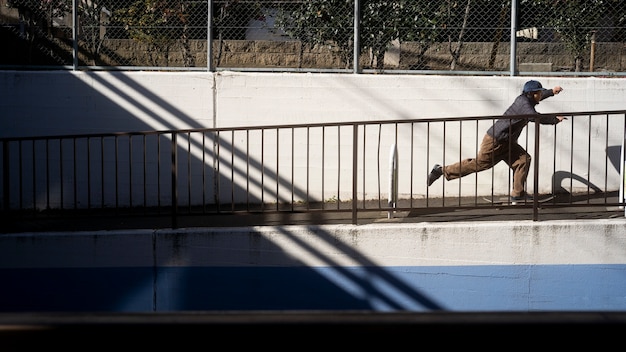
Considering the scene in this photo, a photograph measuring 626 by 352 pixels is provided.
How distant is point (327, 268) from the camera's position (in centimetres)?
916

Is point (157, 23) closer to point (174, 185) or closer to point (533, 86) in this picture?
point (174, 185)

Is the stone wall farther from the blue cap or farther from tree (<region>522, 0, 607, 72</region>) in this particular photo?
the blue cap

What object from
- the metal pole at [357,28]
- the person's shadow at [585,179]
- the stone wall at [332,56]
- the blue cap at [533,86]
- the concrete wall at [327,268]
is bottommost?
the concrete wall at [327,268]

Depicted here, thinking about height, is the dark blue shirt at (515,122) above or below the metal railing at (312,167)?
above

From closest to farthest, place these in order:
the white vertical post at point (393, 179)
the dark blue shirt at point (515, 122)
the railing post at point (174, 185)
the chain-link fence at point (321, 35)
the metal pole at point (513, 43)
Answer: the railing post at point (174, 185) → the white vertical post at point (393, 179) → the dark blue shirt at point (515, 122) → the metal pole at point (513, 43) → the chain-link fence at point (321, 35)

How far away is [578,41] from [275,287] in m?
5.25

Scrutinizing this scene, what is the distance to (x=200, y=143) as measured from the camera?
11.4 meters

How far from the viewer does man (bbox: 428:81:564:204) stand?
9883 mm

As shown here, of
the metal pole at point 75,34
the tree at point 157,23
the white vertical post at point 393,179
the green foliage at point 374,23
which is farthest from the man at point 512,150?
the metal pole at point 75,34

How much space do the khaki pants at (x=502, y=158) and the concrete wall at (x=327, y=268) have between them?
3.39 feet

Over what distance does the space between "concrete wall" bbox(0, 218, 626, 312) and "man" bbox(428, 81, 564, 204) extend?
Result: 0.98m

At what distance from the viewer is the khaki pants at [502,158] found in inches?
391

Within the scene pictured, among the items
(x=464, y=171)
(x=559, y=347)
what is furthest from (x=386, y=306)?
(x=559, y=347)

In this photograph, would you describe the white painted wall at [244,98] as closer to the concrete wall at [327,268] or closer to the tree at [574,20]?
the tree at [574,20]
